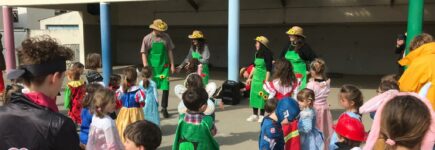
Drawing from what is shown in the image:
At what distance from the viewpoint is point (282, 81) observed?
17.5ft

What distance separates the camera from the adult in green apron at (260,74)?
22.6 ft

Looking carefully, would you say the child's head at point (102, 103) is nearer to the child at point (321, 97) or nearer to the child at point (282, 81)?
the child at point (282, 81)

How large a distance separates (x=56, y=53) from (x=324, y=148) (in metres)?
3.56

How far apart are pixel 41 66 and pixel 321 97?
3878 millimetres

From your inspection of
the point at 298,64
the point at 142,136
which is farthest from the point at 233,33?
the point at 142,136

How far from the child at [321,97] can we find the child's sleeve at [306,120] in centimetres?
61

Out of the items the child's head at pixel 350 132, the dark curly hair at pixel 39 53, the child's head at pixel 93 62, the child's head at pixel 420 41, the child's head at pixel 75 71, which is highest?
the child's head at pixel 420 41

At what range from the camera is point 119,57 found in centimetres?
1933

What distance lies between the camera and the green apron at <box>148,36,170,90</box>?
284 inches

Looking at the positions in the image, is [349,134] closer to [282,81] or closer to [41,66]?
[282,81]

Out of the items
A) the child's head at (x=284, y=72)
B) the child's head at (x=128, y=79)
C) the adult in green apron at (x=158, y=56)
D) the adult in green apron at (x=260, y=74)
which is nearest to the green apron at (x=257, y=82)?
the adult in green apron at (x=260, y=74)

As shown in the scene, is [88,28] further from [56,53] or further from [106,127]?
[56,53]

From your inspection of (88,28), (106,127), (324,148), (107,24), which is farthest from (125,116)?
Result: (88,28)

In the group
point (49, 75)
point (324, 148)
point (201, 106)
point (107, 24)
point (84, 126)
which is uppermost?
point (107, 24)
